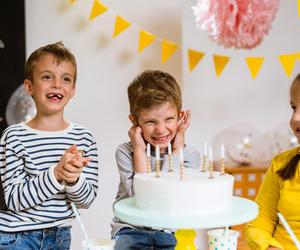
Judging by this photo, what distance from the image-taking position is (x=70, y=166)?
1.48 m

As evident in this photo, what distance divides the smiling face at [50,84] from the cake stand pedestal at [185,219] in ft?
1.52

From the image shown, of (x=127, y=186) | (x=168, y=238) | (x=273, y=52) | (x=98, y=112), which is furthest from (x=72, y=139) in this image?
(x=273, y=52)

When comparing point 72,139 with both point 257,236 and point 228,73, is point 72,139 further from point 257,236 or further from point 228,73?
point 228,73

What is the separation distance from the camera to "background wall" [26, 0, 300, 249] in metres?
2.96

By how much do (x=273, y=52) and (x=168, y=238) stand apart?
156cm

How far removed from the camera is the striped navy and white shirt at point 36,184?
1564 millimetres

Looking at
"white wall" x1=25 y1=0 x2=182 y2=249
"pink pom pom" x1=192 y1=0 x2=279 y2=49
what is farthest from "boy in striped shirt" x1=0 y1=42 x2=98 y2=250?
"white wall" x1=25 y1=0 x2=182 y2=249

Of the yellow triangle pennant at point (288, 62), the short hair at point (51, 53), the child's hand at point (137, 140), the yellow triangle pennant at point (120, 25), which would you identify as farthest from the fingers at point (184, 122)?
the yellow triangle pennant at point (120, 25)

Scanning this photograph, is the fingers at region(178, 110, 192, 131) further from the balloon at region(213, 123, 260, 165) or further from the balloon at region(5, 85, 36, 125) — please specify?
the balloon at region(5, 85, 36, 125)

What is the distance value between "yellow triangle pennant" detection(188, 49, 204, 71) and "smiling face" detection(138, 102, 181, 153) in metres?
1.27

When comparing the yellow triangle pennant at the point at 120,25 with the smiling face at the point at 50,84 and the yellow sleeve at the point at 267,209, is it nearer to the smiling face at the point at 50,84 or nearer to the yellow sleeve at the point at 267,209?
the smiling face at the point at 50,84

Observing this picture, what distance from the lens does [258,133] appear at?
293cm

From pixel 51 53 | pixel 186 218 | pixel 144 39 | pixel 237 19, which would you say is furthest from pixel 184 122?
pixel 144 39

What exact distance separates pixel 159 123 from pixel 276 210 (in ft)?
1.44
